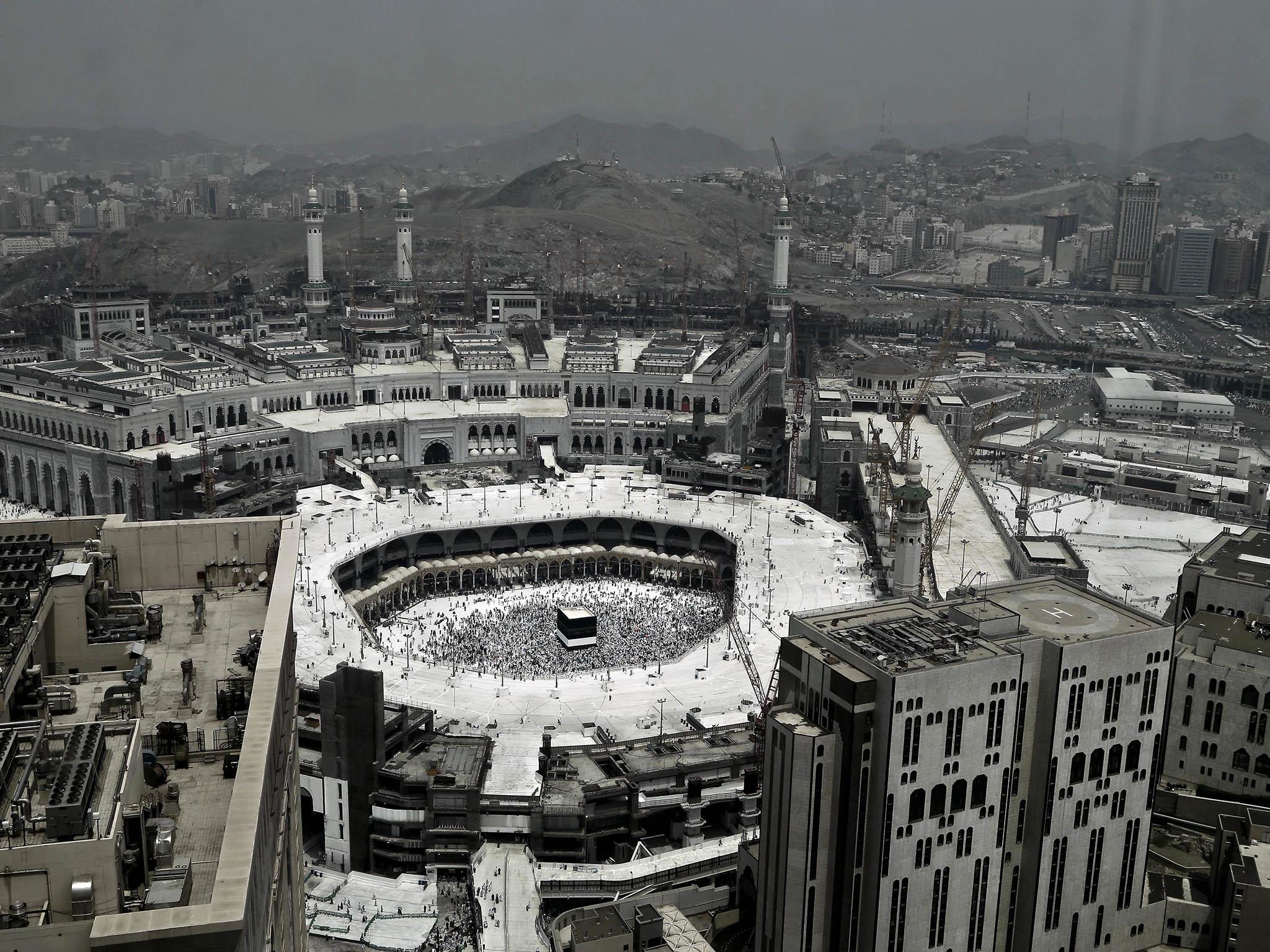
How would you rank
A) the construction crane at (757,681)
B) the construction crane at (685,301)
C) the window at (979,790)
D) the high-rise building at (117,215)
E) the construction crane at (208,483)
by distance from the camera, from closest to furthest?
1. the window at (979,790)
2. the construction crane at (757,681)
3. the construction crane at (208,483)
4. the construction crane at (685,301)
5. the high-rise building at (117,215)

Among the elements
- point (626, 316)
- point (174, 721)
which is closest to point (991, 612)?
point (174, 721)

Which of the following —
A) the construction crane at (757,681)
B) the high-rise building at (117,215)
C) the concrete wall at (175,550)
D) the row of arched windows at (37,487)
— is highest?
the high-rise building at (117,215)

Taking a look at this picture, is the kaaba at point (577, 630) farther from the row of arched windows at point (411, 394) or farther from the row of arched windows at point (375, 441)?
the row of arched windows at point (411, 394)

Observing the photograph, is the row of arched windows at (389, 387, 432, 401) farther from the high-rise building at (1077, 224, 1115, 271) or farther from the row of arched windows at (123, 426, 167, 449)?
the high-rise building at (1077, 224, 1115, 271)

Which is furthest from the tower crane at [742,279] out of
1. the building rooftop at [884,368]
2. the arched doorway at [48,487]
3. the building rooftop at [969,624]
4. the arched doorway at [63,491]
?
the building rooftop at [969,624]

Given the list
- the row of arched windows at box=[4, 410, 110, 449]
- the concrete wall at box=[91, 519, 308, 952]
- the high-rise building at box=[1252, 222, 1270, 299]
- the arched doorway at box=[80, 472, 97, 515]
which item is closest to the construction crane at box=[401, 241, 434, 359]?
the row of arched windows at box=[4, 410, 110, 449]

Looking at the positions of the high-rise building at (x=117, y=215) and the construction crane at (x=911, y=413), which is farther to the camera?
the high-rise building at (x=117, y=215)

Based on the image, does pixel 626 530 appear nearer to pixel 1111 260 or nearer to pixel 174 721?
pixel 174 721
